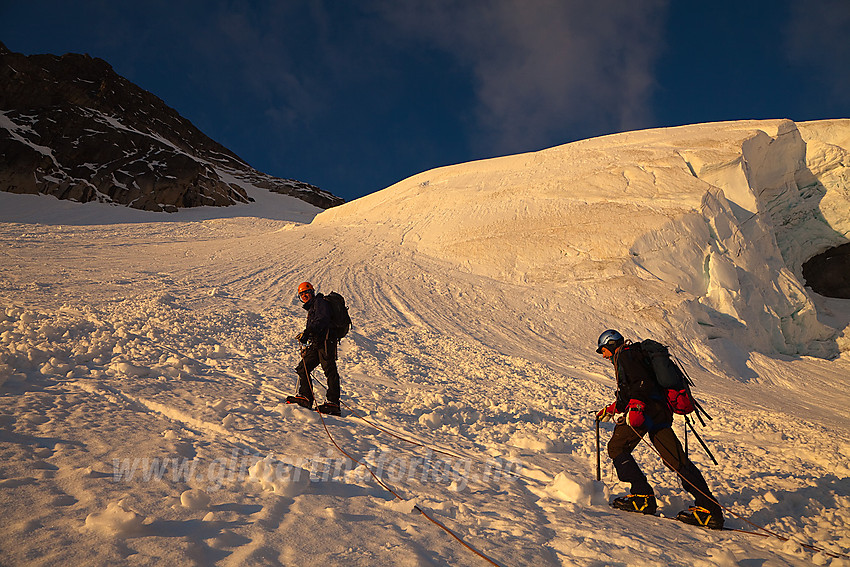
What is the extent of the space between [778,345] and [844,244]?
12.6m

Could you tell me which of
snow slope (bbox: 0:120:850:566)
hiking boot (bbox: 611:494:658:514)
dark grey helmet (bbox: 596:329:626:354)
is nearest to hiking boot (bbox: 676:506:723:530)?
snow slope (bbox: 0:120:850:566)

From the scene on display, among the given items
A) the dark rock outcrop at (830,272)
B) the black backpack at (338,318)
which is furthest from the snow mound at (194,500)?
the dark rock outcrop at (830,272)

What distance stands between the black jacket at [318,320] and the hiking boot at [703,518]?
4537mm

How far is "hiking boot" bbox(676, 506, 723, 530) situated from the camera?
11.9 feet

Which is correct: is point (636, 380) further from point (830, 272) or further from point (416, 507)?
point (830, 272)

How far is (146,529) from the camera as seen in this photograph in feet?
8.05

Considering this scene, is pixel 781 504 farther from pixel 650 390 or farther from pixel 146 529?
pixel 146 529

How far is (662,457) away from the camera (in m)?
4.05

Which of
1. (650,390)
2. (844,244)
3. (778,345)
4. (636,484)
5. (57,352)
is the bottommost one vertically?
(57,352)

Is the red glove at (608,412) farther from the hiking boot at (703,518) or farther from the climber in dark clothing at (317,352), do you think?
the climber in dark clothing at (317,352)

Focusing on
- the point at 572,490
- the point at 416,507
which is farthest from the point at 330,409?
the point at 572,490

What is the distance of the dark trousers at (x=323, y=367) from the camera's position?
5742mm

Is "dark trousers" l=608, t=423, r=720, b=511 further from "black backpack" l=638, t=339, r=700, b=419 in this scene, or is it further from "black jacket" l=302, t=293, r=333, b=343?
"black jacket" l=302, t=293, r=333, b=343

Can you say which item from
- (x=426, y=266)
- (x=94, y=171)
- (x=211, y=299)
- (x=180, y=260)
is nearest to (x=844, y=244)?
(x=426, y=266)
